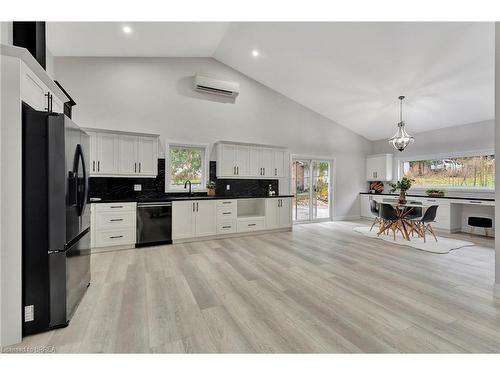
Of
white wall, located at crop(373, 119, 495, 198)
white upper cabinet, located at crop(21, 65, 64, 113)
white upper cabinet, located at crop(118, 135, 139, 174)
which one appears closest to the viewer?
A: white upper cabinet, located at crop(21, 65, 64, 113)

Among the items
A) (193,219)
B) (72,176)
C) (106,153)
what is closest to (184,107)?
(106,153)

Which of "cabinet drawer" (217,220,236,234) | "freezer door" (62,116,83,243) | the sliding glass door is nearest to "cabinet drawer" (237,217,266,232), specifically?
"cabinet drawer" (217,220,236,234)

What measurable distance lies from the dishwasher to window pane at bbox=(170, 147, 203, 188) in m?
0.82

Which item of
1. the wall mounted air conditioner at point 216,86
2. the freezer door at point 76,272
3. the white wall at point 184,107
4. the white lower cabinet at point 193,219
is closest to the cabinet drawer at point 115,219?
the white lower cabinet at point 193,219

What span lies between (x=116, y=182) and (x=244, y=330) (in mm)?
3826

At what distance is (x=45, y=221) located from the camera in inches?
67.9

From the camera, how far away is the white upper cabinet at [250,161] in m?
5.14

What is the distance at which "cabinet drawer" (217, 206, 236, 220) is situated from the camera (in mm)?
4738

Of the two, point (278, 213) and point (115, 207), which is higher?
point (115, 207)

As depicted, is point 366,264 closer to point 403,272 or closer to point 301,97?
point 403,272

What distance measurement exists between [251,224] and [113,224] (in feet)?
8.62

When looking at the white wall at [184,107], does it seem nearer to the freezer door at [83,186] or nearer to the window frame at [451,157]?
the window frame at [451,157]

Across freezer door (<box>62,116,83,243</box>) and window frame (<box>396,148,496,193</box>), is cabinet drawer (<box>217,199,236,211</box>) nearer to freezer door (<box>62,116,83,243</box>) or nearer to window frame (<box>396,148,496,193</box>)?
freezer door (<box>62,116,83,243</box>)

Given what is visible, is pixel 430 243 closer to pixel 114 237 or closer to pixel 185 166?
pixel 185 166
